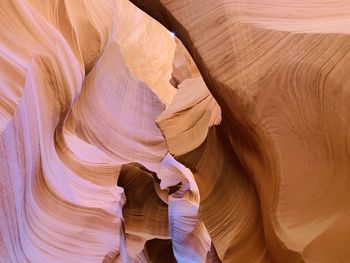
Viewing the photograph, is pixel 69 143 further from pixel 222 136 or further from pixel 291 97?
pixel 291 97

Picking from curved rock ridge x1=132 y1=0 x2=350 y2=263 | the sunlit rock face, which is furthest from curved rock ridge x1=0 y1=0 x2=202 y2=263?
curved rock ridge x1=132 y1=0 x2=350 y2=263

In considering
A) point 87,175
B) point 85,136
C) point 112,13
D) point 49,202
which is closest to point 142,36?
point 112,13

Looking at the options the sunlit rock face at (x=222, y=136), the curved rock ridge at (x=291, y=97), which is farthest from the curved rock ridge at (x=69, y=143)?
the curved rock ridge at (x=291, y=97)

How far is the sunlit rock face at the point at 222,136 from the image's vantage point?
3.40ft

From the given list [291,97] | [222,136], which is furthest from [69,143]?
[291,97]

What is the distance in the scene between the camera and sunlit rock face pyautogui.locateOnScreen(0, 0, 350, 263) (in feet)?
3.40

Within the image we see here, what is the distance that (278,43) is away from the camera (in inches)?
42.7

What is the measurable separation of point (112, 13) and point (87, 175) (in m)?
0.79

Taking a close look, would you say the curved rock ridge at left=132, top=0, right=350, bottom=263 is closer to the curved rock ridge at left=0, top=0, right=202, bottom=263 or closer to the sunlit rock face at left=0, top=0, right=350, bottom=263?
the sunlit rock face at left=0, top=0, right=350, bottom=263

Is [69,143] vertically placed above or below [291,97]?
below

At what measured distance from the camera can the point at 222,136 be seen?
160 cm

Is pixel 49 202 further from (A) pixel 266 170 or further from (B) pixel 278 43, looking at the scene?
(B) pixel 278 43

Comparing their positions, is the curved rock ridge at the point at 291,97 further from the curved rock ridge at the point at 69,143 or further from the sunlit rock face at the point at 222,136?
the curved rock ridge at the point at 69,143

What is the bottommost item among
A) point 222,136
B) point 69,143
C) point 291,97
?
point 222,136
